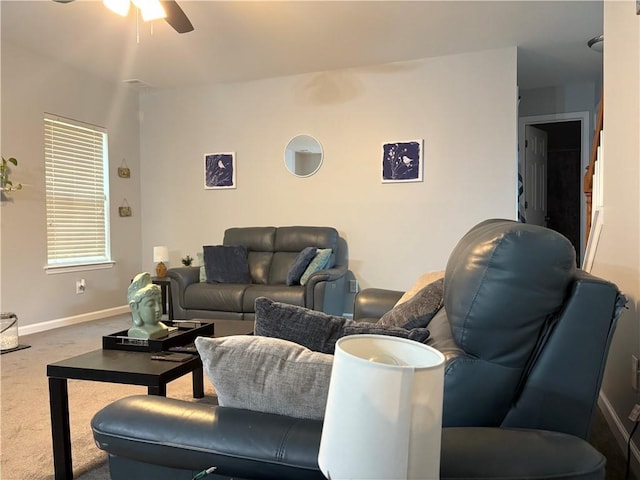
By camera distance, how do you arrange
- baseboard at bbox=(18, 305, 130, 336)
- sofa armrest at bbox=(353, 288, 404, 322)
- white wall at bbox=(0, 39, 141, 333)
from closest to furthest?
1. sofa armrest at bbox=(353, 288, 404, 322)
2. white wall at bbox=(0, 39, 141, 333)
3. baseboard at bbox=(18, 305, 130, 336)

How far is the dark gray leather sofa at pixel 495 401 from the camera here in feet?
2.97

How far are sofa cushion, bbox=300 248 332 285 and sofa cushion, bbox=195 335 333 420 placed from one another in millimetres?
3101

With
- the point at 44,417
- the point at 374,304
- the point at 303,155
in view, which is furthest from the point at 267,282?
the point at 44,417

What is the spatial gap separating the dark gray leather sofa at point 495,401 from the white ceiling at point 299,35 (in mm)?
2990

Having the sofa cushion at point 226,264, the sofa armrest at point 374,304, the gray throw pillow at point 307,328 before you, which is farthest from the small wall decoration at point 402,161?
the gray throw pillow at point 307,328

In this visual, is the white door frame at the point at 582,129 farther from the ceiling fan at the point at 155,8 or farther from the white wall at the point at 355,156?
the ceiling fan at the point at 155,8

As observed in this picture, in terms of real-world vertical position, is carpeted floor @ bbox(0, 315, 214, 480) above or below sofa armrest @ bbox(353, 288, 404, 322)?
below

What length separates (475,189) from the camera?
14.6 ft

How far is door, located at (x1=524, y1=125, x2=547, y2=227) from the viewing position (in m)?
5.67

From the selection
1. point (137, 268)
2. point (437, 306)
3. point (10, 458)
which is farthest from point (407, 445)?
point (137, 268)

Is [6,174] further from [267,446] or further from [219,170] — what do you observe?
[267,446]

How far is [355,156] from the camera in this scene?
4.86 meters

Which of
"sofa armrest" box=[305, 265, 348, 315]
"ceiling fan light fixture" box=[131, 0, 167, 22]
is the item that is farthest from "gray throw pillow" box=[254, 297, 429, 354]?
"sofa armrest" box=[305, 265, 348, 315]

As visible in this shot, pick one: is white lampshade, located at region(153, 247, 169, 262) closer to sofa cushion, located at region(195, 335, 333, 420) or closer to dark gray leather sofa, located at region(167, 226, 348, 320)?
dark gray leather sofa, located at region(167, 226, 348, 320)
